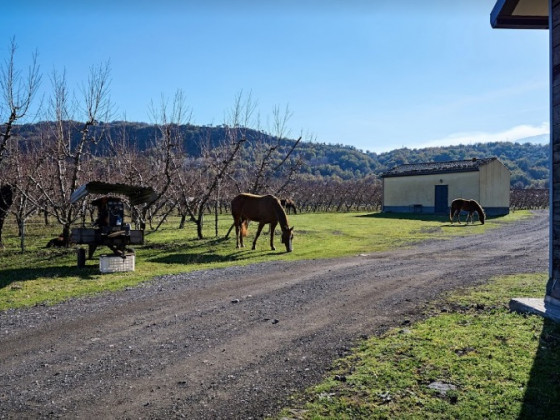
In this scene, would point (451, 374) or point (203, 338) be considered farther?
point (203, 338)

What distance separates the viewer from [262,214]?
49.3 feet

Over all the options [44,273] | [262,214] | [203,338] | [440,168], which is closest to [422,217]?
[440,168]

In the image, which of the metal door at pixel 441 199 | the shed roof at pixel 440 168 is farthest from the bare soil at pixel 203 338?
the metal door at pixel 441 199

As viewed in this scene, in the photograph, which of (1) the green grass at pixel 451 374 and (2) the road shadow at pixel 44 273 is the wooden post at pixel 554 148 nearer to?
(1) the green grass at pixel 451 374

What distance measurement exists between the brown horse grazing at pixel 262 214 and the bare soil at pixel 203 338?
13.0 ft

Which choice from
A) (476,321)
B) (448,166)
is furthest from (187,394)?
(448,166)

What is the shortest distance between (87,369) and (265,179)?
16548 mm

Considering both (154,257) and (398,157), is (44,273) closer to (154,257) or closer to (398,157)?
(154,257)

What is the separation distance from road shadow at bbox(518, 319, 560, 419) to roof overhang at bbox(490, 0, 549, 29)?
16.6 feet

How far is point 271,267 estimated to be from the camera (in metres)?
11.2

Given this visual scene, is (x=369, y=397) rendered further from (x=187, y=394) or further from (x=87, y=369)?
(x=87, y=369)

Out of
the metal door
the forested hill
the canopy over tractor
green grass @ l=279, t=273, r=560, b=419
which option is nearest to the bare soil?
green grass @ l=279, t=273, r=560, b=419

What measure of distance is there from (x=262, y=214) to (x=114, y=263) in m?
5.65

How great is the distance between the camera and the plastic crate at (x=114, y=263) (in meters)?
10.5
